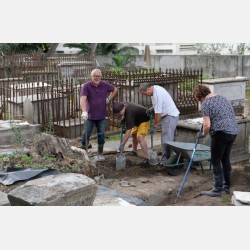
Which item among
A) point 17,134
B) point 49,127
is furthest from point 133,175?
point 49,127

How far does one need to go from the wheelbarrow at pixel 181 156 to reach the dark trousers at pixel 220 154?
563 millimetres

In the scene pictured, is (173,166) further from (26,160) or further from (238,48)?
(238,48)

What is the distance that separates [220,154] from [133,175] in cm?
184

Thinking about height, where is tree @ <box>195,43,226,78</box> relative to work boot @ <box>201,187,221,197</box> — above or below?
above

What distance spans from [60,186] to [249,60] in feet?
54.3

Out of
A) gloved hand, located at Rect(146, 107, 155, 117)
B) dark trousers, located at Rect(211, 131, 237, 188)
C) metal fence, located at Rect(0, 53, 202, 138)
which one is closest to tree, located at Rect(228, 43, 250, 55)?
metal fence, located at Rect(0, 53, 202, 138)

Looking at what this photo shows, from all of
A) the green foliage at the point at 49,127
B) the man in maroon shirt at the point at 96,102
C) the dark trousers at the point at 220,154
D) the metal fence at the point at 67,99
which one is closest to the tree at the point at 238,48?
the metal fence at the point at 67,99

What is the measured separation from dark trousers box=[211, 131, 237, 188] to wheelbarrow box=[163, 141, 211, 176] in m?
0.56

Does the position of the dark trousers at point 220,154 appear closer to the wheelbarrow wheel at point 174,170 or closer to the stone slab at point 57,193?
the wheelbarrow wheel at point 174,170

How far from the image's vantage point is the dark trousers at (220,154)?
6.20m

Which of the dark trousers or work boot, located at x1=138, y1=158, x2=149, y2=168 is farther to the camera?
work boot, located at x1=138, y1=158, x2=149, y2=168

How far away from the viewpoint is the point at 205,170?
784cm

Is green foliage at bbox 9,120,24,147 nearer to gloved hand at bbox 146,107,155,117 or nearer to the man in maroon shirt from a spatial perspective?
the man in maroon shirt

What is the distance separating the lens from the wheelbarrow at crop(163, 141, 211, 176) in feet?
23.1
